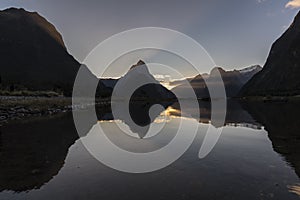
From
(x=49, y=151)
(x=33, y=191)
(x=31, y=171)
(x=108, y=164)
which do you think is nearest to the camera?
(x=33, y=191)

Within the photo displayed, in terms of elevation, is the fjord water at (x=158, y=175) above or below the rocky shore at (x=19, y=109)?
below

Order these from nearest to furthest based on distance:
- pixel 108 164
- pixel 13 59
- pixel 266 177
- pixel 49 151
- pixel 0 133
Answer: pixel 266 177 → pixel 108 164 → pixel 49 151 → pixel 0 133 → pixel 13 59

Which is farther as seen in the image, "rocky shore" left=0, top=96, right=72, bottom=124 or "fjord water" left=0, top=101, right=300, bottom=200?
"rocky shore" left=0, top=96, right=72, bottom=124

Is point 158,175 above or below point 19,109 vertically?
below

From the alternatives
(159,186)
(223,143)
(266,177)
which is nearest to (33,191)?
(159,186)

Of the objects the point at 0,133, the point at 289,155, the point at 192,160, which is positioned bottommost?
the point at 289,155

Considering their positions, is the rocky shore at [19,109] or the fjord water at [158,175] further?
the rocky shore at [19,109]

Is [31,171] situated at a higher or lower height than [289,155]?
higher

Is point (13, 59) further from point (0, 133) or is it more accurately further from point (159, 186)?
point (159, 186)

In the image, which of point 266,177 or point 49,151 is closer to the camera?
point 266,177

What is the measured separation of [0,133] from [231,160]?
2068 centimetres

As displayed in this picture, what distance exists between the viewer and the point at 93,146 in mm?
17734

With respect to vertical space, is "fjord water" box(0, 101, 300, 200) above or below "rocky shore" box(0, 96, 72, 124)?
below

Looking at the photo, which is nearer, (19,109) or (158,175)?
(158,175)
